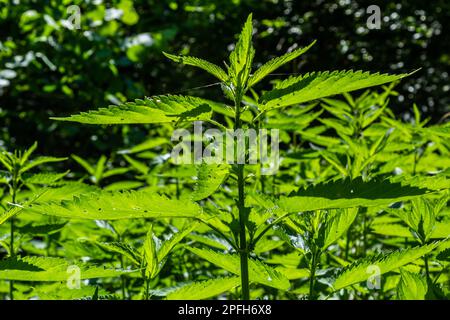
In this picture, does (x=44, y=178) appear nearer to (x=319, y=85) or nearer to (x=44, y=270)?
(x=44, y=270)

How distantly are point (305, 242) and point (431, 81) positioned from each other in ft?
22.3

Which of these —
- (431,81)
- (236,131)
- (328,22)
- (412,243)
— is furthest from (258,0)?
(236,131)

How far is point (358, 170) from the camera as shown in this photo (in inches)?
55.6

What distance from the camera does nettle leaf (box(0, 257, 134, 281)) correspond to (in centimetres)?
93

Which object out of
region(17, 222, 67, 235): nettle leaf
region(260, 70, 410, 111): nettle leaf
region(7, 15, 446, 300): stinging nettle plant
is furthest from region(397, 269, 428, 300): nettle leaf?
region(17, 222, 67, 235): nettle leaf

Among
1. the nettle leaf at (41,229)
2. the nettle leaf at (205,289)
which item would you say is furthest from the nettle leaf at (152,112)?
the nettle leaf at (41,229)

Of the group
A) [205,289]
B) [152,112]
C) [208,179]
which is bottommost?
[205,289]

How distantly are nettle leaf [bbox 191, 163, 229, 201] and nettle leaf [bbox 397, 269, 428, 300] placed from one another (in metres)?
0.38

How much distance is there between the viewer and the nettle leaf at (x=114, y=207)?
32.6 inches

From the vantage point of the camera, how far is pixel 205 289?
3.44 feet

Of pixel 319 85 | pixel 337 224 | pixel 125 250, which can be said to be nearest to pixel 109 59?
pixel 125 250

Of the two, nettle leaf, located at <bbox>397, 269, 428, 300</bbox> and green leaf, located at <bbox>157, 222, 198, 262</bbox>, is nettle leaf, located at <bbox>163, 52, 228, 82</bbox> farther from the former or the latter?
nettle leaf, located at <bbox>397, 269, 428, 300</bbox>

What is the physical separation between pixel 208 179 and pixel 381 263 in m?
0.33

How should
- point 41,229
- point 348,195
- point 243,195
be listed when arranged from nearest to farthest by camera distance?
point 348,195 < point 243,195 < point 41,229
